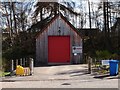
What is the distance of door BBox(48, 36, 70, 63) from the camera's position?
91.6ft

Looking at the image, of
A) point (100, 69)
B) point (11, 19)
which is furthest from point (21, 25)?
point (100, 69)

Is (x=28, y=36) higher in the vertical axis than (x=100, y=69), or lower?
higher

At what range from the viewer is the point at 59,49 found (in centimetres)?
2805

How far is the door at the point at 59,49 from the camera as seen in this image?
27906 millimetres

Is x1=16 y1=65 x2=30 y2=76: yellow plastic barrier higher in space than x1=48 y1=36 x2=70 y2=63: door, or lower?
lower

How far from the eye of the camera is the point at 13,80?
16.9 meters

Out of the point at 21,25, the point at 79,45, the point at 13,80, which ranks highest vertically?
the point at 21,25

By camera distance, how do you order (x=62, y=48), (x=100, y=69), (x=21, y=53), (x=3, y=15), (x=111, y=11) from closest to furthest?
(x=100, y=69), (x=62, y=48), (x=21, y=53), (x=3, y=15), (x=111, y=11)

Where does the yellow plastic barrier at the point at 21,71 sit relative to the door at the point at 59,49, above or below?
below

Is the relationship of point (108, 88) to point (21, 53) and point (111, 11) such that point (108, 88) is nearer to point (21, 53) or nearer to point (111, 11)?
point (21, 53)

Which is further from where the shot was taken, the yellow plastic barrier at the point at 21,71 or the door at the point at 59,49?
the door at the point at 59,49

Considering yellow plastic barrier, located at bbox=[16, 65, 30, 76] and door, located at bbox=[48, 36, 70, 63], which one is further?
door, located at bbox=[48, 36, 70, 63]

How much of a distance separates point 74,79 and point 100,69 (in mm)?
4393

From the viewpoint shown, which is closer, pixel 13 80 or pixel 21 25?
pixel 13 80
